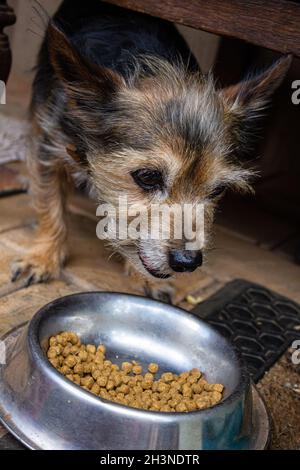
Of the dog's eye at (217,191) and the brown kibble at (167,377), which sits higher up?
Result: the dog's eye at (217,191)

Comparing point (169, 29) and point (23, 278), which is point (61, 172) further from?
point (169, 29)

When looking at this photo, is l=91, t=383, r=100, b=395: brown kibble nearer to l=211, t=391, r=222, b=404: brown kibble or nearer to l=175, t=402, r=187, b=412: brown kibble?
l=175, t=402, r=187, b=412: brown kibble

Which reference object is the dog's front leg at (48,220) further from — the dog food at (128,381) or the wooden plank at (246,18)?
the wooden plank at (246,18)

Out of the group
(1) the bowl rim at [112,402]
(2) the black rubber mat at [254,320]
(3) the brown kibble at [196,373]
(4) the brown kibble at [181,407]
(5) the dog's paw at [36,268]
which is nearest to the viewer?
(1) the bowl rim at [112,402]

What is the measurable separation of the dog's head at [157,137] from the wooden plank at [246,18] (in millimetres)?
102

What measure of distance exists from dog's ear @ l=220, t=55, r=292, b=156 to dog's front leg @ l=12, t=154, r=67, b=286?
0.88m

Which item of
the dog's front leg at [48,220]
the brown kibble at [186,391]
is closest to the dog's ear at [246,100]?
the dog's front leg at [48,220]

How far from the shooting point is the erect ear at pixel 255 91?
7.90ft

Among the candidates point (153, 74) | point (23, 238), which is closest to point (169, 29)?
point (153, 74)

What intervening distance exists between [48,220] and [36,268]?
0.30 meters

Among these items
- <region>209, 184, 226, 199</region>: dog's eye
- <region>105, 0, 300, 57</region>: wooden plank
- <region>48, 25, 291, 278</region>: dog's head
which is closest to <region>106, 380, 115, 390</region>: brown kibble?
<region>48, 25, 291, 278</region>: dog's head

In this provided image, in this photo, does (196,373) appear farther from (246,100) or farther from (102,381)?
(246,100)

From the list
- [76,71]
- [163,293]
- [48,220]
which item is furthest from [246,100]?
[48,220]
